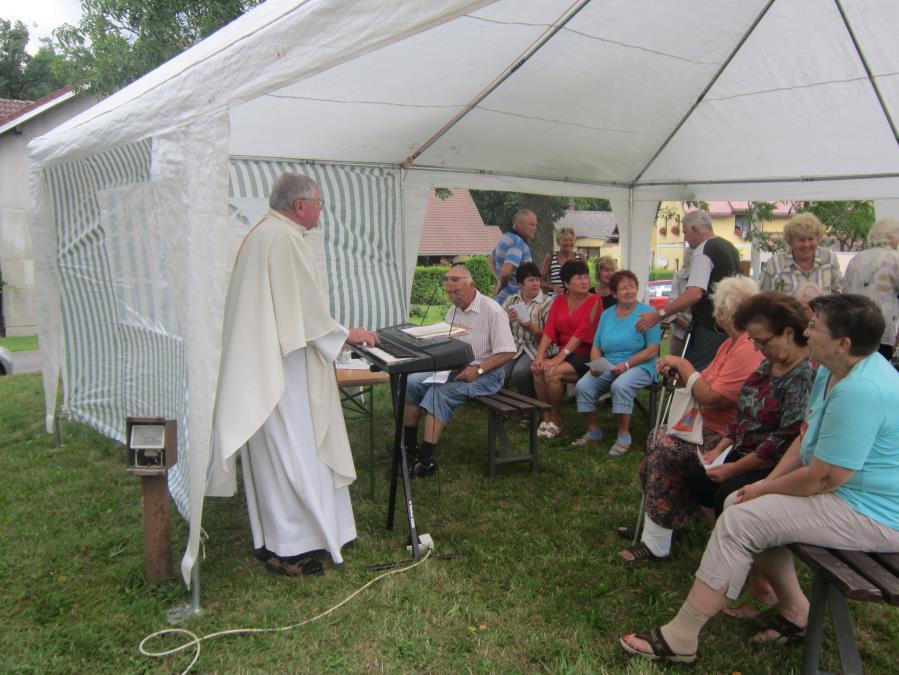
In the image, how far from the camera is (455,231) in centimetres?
3644

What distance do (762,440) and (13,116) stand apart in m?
21.9

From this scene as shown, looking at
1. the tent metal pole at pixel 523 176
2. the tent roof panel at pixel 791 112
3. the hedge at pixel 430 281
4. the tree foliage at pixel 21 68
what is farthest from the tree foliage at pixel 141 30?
the tree foliage at pixel 21 68

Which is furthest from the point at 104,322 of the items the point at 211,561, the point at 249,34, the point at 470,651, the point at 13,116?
the point at 13,116

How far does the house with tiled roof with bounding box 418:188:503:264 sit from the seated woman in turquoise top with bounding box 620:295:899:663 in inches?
1276

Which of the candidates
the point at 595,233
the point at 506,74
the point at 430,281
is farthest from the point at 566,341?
the point at 595,233

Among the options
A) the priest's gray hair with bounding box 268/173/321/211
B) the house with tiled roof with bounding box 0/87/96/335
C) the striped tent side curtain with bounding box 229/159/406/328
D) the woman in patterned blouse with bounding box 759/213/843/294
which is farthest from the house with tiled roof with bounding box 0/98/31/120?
the woman in patterned blouse with bounding box 759/213/843/294

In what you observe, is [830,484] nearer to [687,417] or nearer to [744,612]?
[744,612]

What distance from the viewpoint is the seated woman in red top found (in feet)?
18.2

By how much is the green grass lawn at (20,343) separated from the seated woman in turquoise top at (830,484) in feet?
52.1

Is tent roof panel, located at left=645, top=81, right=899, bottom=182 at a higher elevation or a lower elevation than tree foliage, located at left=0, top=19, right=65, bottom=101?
lower

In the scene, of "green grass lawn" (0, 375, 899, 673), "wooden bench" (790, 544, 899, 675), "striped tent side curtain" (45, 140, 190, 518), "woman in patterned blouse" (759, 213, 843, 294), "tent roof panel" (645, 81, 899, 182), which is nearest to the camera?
"wooden bench" (790, 544, 899, 675)

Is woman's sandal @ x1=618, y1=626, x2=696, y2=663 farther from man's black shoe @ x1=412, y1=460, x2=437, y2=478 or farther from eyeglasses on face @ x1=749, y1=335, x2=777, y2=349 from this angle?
man's black shoe @ x1=412, y1=460, x2=437, y2=478

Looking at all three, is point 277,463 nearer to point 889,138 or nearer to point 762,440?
point 762,440

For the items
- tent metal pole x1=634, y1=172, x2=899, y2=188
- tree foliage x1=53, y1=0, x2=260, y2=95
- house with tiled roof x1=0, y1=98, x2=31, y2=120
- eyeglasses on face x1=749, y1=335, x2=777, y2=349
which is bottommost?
eyeglasses on face x1=749, y1=335, x2=777, y2=349
